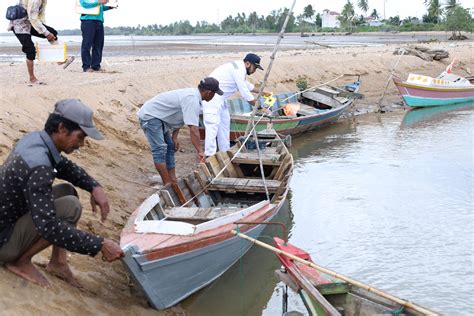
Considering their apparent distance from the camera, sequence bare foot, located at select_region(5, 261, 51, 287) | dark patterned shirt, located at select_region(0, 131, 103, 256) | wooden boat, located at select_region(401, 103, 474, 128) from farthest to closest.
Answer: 1. wooden boat, located at select_region(401, 103, 474, 128)
2. bare foot, located at select_region(5, 261, 51, 287)
3. dark patterned shirt, located at select_region(0, 131, 103, 256)

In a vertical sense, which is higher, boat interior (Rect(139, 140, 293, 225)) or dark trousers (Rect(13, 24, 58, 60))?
dark trousers (Rect(13, 24, 58, 60))

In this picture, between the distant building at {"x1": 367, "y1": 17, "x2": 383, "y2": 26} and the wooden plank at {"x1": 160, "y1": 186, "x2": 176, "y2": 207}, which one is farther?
the distant building at {"x1": 367, "y1": 17, "x2": 383, "y2": 26}

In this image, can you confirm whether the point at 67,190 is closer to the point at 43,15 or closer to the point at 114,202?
the point at 114,202

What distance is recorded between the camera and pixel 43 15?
1149 cm

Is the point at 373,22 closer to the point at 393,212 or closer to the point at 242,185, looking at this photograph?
the point at 393,212

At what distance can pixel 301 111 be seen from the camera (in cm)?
1636

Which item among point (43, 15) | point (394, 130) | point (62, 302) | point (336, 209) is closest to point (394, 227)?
point (336, 209)

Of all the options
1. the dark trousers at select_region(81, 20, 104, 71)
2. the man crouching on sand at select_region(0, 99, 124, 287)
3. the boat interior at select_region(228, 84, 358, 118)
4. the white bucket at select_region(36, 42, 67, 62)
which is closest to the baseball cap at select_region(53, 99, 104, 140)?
the man crouching on sand at select_region(0, 99, 124, 287)

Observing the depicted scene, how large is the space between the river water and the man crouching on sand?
6.45 ft

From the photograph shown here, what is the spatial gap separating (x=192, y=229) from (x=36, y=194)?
1972mm

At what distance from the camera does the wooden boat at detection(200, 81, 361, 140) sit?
13.2 meters

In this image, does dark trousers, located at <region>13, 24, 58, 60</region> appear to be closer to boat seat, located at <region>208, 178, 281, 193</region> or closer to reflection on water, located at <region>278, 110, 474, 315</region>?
boat seat, located at <region>208, 178, 281, 193</region>

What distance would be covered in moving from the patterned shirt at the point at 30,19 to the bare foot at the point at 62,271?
7195 millimetres

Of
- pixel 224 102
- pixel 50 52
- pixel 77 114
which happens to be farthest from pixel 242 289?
pixel 50 52
